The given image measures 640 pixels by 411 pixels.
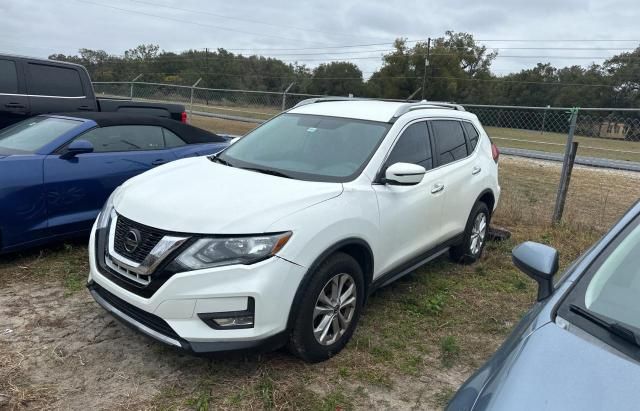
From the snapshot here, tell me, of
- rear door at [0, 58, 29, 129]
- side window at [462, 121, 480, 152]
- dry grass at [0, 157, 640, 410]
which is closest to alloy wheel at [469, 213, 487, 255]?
dry grass at [0, 157, 640, 410]

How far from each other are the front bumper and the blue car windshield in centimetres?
286

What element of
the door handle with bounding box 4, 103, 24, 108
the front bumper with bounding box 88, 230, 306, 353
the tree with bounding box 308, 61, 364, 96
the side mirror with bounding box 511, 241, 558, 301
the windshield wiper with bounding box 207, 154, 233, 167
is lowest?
the front bumper with bounding box 88, 230, 306, 353

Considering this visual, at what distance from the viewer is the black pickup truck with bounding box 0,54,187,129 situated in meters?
7.05

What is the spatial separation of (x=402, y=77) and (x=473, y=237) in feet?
157

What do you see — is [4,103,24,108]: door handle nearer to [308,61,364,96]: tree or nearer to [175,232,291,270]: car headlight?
[175,232,291,270]: car headlight

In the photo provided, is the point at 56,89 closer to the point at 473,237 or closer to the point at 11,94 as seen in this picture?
the point at 11,94

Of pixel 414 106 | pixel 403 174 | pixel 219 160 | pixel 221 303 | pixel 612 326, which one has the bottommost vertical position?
pixel 221 303

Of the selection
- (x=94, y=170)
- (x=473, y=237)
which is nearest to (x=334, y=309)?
(x=473, y=237)

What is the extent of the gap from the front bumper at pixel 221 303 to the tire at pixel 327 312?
0.51 feet

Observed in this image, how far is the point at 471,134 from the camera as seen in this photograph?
17.3 ft

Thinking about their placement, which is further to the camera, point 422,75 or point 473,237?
point 422,75

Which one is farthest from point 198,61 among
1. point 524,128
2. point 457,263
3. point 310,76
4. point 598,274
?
point 598,274

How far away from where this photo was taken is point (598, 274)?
206 centimetres

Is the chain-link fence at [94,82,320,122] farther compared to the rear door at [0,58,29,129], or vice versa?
the chain-link fence at [94,82,320,122]
